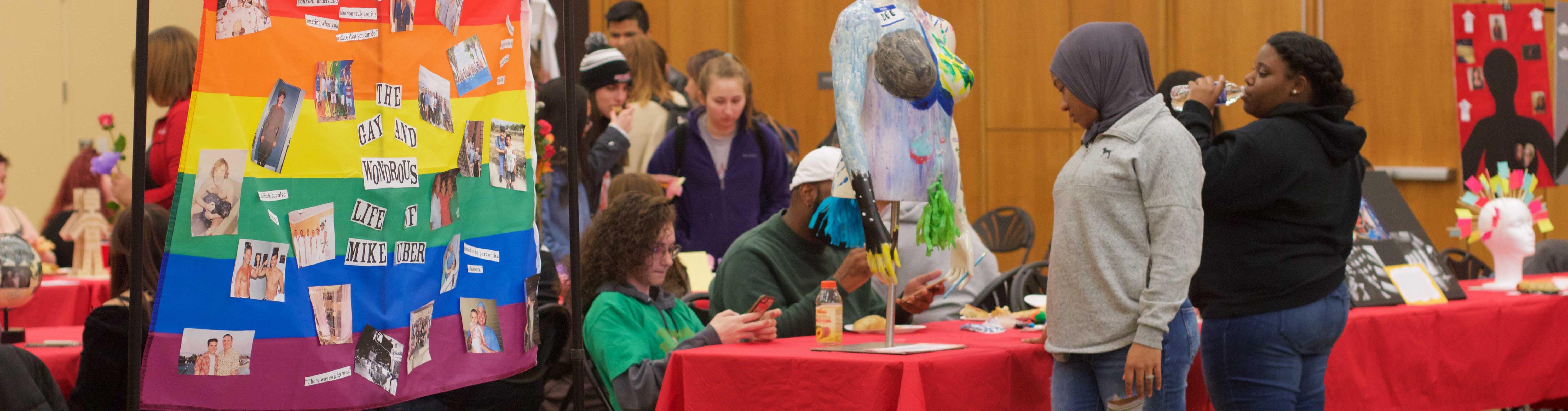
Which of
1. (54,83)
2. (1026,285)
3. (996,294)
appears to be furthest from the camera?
(54,83)

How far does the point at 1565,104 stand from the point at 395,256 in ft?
20.7

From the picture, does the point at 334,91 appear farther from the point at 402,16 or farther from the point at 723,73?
the point at 723,73

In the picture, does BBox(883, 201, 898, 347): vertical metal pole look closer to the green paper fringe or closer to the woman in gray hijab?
the green paper fringe

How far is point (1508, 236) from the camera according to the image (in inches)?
171

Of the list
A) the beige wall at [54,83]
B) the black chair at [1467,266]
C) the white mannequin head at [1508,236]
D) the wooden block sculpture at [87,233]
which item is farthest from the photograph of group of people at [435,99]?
the beige wall at [54,83]

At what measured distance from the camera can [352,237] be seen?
227 centimetres

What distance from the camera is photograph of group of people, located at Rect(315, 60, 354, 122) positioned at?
2.17 meters

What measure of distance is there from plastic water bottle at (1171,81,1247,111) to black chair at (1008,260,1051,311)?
0.95 metres

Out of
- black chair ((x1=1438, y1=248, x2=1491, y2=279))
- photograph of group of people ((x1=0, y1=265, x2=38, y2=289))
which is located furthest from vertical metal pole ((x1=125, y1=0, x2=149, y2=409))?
black chair ((x1=1438, y1=248, x2=1491, y2=279))

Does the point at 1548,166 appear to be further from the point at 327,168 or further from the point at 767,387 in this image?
the point at 327,168

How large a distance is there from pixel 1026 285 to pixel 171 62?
106 inches

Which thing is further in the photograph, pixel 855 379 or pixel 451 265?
pixel 855 379

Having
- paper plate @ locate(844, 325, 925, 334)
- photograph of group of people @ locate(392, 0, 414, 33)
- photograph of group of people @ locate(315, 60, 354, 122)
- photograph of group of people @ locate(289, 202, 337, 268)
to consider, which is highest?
photograph of group of people @ locate(392, 0, 414, 33)

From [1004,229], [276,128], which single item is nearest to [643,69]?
[1004,229]
